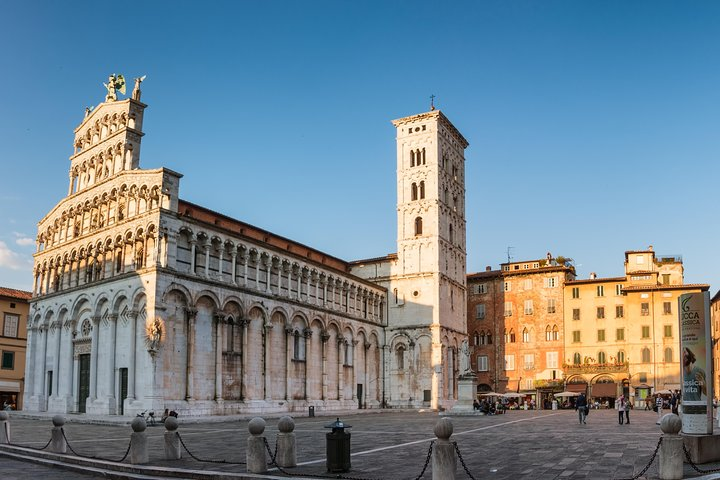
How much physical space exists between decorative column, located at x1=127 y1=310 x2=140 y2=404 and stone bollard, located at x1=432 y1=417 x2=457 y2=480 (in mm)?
28029

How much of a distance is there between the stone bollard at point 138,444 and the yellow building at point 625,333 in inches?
2167

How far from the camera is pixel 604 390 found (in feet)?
212

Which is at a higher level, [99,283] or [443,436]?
[99,283]

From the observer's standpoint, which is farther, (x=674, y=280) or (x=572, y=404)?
(x=674, y=280)

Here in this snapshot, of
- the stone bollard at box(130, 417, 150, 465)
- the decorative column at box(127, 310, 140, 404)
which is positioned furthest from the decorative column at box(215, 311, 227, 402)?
the stone bollard at box(130, 417, 150, 465)

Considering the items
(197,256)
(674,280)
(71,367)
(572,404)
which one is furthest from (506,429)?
(674,280)

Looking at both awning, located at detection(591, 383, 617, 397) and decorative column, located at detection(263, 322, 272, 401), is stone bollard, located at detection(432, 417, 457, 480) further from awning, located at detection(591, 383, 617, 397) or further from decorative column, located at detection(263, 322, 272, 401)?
awning, located at detection(591, 383, 617, 397)

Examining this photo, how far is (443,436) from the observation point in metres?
12.7

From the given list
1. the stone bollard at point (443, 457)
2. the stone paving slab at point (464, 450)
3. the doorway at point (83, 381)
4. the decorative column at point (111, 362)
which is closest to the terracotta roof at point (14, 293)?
the doorway at point (83, 381)

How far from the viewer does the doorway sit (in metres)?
41.6

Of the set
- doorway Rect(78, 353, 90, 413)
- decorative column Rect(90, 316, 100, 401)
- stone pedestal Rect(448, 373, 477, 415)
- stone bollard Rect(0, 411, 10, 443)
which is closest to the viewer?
stone bollard Rect(0, 411, 10, 443)

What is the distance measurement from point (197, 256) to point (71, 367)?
1100cm

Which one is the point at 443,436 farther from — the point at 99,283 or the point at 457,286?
the point at 457,286

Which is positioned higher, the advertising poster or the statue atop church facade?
the statue atop church facade
